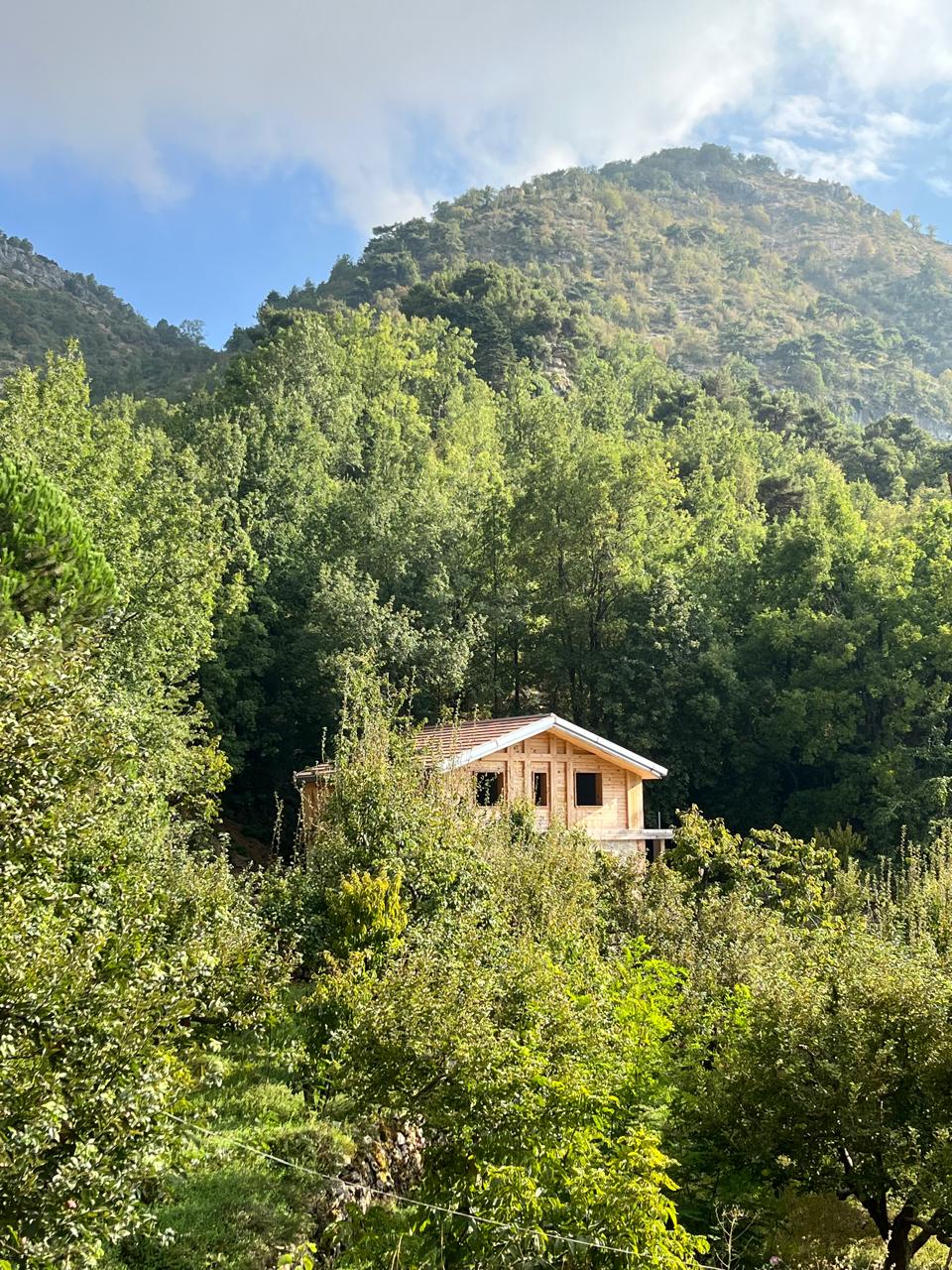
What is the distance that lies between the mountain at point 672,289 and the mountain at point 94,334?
27.1ft

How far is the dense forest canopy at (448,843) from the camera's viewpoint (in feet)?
22.5

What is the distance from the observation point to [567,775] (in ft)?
88.9

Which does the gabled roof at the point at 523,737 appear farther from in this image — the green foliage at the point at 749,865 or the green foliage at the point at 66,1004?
the green foliage at the point at 66,1004

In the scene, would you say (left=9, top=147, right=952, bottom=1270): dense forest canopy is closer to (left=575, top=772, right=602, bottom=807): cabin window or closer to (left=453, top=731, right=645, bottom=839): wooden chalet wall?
(left=453, top=731, right=645, bottom=839): wooden chalet wall

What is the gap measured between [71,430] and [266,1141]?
22.8 meters

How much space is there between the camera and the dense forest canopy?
6.85 m

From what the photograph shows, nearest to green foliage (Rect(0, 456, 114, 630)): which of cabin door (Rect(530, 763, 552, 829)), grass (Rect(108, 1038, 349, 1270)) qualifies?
grass (Rect(108, 1038, 349, 1270))

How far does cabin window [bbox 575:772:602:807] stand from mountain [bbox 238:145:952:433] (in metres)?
45.3

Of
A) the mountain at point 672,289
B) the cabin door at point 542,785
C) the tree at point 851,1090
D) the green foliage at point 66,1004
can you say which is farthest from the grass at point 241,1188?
the mountain at point 672,289

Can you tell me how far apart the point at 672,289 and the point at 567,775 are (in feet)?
468

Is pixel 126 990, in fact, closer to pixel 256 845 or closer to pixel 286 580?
pixel 256 845

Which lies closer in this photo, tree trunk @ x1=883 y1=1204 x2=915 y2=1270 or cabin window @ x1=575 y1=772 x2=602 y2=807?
tree trunk @ x1=883 y1=1204 x2=915 y2=1270

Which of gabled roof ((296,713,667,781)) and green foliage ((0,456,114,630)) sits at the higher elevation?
green foliage ((0,456,114,630))

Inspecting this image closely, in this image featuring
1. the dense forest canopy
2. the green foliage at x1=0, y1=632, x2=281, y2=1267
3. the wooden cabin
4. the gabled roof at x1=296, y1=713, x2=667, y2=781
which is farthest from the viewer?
the wooden cabin
